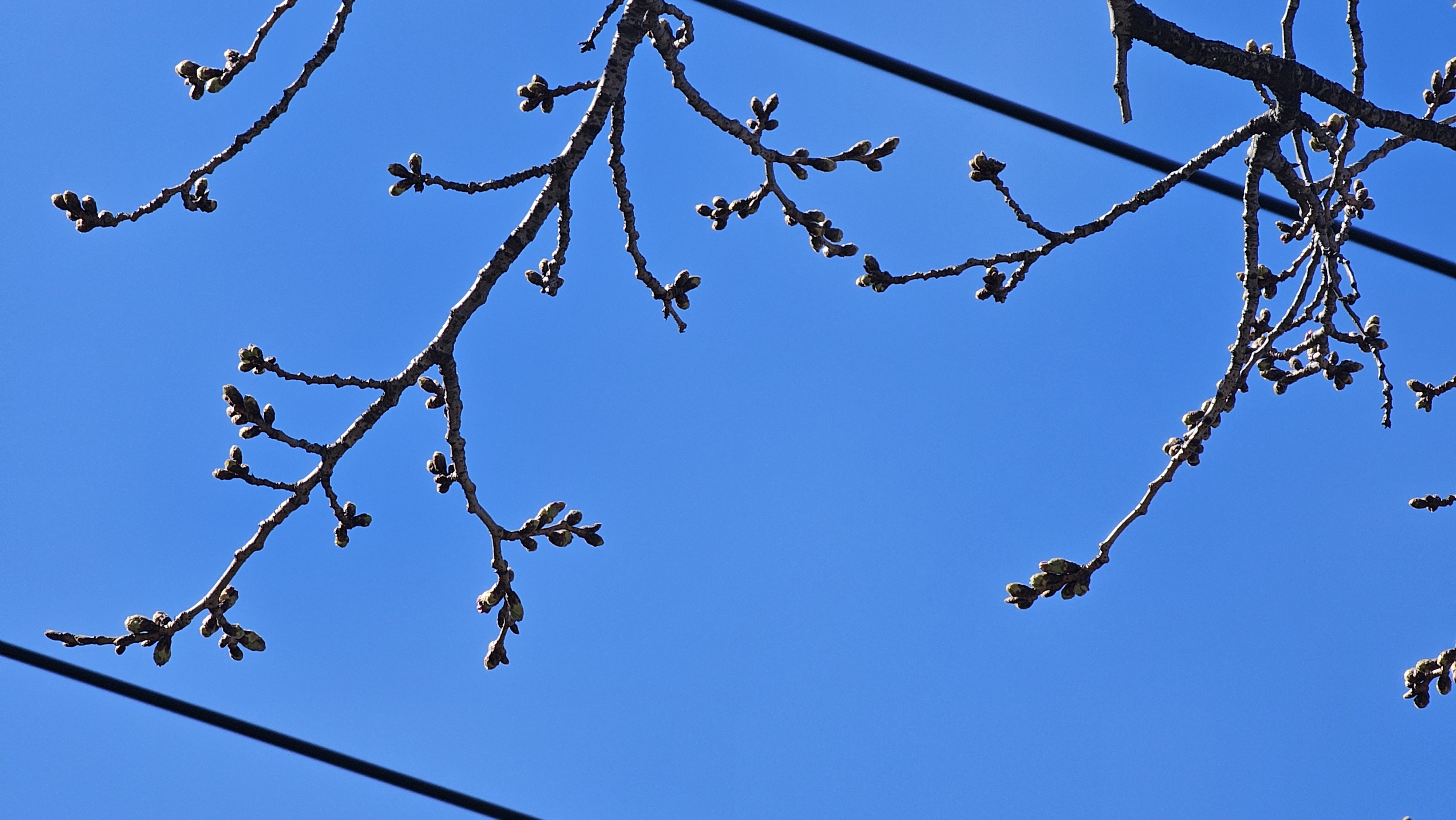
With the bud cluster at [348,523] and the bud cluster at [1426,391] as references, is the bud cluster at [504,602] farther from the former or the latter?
the bud cluster at [1426,391]

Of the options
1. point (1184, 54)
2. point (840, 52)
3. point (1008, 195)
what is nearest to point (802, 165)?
point (840, 52)

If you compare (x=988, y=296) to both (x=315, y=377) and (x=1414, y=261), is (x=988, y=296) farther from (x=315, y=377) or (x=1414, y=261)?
(x=315, y=377)

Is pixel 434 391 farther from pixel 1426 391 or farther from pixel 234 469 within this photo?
pixel 1426 391

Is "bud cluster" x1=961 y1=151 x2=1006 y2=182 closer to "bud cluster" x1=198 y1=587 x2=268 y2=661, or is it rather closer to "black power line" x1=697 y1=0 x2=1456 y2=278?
"black power line" x1=697 y1=0 x2=1456 y2=278

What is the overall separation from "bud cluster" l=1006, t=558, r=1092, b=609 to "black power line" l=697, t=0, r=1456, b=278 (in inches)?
43.2

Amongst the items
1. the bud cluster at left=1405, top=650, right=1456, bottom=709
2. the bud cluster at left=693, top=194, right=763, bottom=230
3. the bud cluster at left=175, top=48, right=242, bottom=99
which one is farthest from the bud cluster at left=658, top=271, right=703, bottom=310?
the bud cluster at left=1405, top=650, right=1456, bottom=709

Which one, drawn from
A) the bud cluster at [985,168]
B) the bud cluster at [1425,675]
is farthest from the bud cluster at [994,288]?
the bud cluster at [1425,675]

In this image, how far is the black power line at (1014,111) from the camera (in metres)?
2.76

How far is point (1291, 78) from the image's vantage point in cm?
276

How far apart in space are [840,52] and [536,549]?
149 centimetres

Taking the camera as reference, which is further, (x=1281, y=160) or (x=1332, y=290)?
(x=1332, y=290)

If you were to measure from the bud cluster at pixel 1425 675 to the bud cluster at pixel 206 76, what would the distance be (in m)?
3.54

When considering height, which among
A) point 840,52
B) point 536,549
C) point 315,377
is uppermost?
point 840,52

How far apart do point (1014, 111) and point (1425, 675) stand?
196cm
